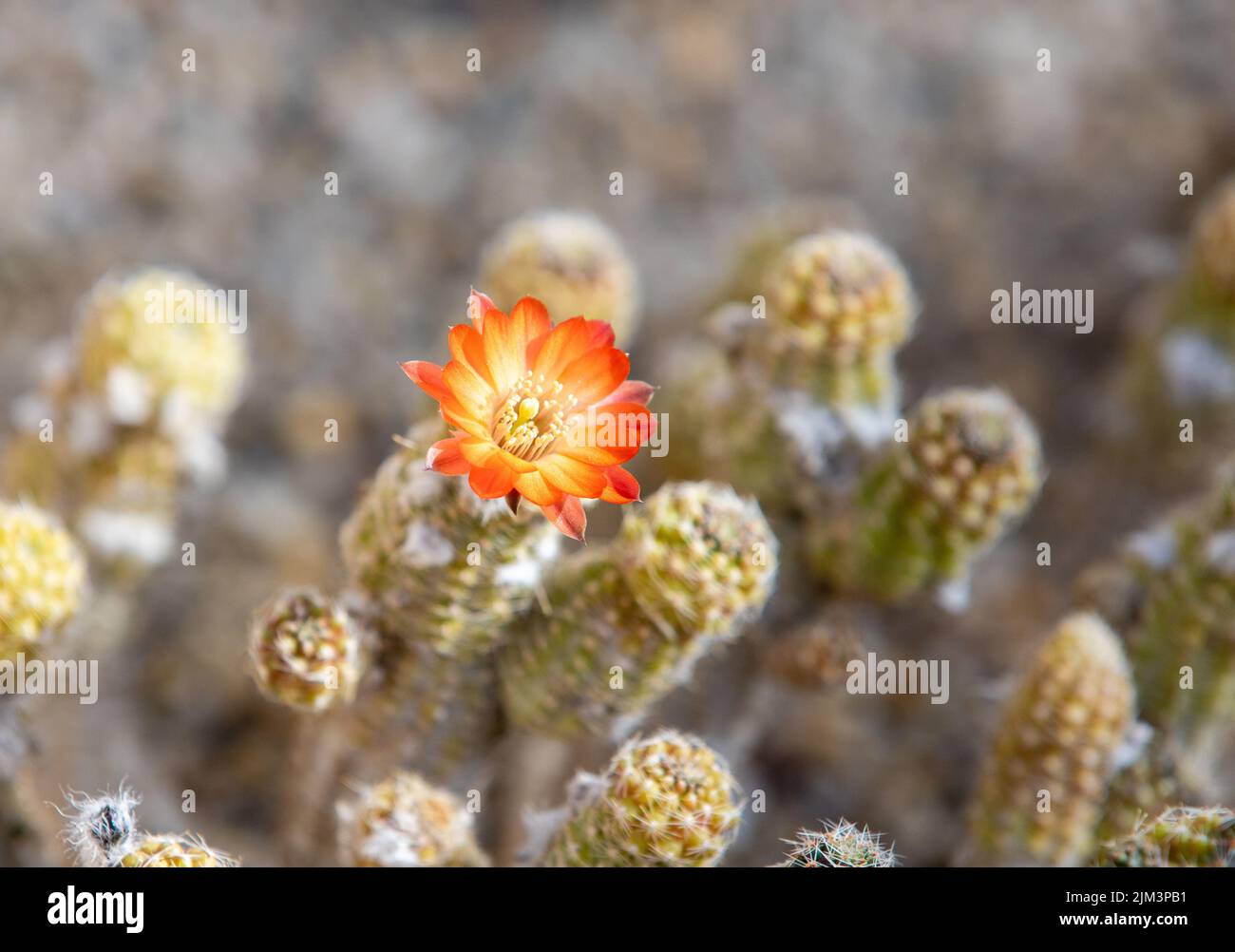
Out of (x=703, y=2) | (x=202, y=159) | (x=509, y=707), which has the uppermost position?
(x=703, y=2)

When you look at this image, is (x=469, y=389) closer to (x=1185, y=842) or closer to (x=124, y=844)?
(x=124, y=844)

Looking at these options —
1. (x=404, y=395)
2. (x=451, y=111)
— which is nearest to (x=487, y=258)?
(x=404, y=395)

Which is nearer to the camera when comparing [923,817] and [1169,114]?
[923,817]

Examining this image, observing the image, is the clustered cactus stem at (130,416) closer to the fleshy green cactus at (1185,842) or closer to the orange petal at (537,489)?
the orange petal at (537,489)

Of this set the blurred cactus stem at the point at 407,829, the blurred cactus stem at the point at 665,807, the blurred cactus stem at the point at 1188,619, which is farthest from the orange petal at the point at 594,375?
the blurred cactus stem at the point at 1188,619
